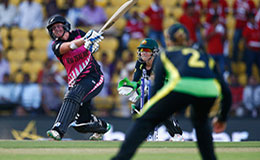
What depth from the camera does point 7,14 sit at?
1488 cm

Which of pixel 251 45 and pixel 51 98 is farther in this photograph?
pixel 251 45

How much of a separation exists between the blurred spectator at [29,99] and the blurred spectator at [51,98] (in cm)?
12

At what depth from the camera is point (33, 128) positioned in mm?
11578

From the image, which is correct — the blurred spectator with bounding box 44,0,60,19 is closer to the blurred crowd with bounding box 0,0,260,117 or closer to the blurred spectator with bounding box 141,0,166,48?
the blurred crowd with bounding box 0,0,260,117

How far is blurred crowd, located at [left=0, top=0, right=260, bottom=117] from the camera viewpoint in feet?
37.8

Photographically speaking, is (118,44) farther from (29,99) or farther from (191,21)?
(29,99)

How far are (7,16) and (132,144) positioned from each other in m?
10.6

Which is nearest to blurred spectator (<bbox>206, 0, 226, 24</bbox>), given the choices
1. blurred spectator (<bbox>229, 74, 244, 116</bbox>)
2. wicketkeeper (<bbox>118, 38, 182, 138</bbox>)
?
blurred spectator (<bbox>229, 74, 244, 116</bbox>)

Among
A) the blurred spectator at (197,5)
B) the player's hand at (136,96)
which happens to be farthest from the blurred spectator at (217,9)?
the player's hand at (136,96)

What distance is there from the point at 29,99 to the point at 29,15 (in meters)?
4.03

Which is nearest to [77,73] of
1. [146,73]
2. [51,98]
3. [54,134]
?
[54,134]

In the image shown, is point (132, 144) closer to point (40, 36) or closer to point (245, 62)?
point (245, 62)

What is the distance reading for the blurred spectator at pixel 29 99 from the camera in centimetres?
1146

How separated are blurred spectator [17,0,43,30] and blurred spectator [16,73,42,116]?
12.4 ft
